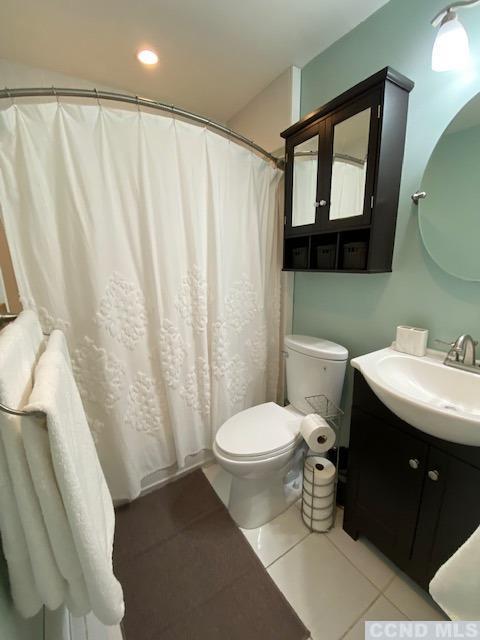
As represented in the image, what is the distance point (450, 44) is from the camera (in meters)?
0.85

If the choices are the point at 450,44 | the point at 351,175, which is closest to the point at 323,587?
the point at 351,175

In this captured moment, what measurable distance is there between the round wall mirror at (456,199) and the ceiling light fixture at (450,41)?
149mm

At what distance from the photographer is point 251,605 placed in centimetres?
100

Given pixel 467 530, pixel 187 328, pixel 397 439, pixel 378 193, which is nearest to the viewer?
pixel 467 530

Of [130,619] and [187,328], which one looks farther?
[187,328]

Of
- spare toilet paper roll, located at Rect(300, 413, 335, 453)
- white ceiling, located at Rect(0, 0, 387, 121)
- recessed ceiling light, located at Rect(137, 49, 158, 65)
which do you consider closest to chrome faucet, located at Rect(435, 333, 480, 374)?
spare toilet paper roll, located at Rect(300, 413, 335, 453)

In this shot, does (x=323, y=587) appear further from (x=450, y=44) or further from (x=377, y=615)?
(x=450, y=44)

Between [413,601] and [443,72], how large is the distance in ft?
6.64

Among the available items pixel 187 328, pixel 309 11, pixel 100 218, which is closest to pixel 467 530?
pixel 187 328

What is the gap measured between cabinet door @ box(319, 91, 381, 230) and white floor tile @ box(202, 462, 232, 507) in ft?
5.10

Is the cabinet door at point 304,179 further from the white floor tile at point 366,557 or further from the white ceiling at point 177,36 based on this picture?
the white floor tile at point 366,557

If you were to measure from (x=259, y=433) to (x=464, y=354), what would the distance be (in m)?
0.91

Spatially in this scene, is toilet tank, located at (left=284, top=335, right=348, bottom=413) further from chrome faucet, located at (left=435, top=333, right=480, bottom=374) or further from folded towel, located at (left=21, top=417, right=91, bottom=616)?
folded towel, located at (left=21, top=417, right=91, bottom=616)

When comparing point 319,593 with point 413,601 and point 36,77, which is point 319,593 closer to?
point 413,601
